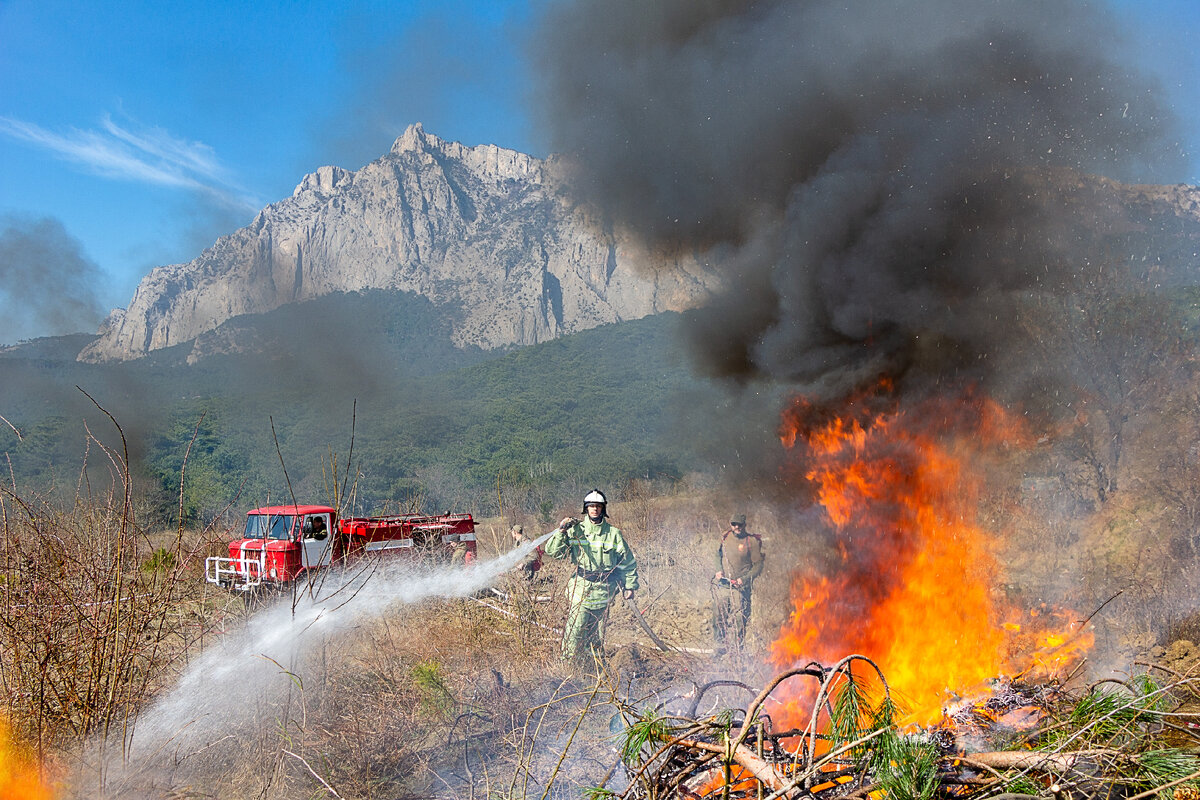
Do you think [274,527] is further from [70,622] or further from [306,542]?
[70,622]

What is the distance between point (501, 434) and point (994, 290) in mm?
39058

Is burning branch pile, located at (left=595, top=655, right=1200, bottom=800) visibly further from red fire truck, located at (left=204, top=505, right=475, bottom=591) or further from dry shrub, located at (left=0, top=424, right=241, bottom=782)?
red fire truck, located at (left=204, top=505, right=475, bottom=591)

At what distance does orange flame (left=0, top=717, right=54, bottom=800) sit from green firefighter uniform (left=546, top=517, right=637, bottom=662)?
170 inches

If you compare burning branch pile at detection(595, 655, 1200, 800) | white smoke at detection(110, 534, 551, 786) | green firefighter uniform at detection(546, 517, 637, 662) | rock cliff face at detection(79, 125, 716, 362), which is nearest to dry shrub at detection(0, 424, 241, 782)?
white smoke at detection(110, 534, 551, 786)

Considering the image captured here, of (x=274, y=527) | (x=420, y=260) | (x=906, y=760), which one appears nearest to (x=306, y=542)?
(x=274, y=527)

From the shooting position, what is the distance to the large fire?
5.73m

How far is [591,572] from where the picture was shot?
23.3ft

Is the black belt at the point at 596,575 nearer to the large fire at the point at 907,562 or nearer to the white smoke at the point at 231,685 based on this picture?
the large fire at the point at 907,562

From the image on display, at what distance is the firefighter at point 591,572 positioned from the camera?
6.95 metres

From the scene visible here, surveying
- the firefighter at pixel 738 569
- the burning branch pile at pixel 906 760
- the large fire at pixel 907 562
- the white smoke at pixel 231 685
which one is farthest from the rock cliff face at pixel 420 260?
the burning branch pile at pixel 906 760

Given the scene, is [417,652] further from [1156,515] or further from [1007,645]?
[1156,515]

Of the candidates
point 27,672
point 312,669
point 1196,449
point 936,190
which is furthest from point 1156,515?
point 27,672

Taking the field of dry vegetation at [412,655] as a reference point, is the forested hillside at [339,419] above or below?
above

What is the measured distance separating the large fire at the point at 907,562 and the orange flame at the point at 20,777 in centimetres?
477
